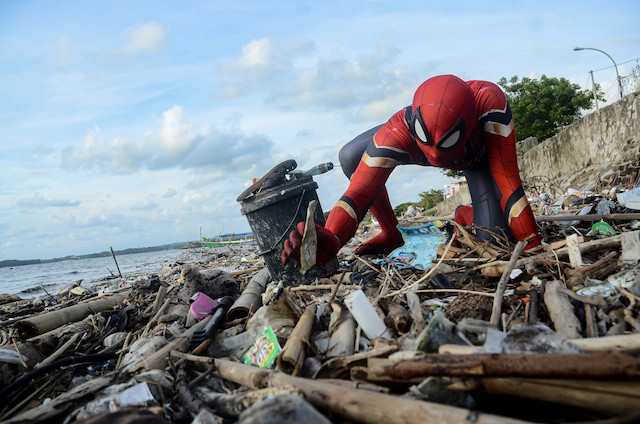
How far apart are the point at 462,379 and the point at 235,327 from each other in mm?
1932

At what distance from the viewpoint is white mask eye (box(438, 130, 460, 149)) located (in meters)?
2.80

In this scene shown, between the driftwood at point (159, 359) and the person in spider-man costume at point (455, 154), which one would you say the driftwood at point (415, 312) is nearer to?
the person in spider-man costume at point (455, 154)

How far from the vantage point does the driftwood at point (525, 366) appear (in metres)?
0.92

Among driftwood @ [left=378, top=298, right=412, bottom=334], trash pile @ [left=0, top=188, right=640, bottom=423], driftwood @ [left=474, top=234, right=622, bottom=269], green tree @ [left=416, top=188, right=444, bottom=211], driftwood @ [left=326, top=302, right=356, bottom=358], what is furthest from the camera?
green tree @ [left=416, top=188, right=444, bottom=211]

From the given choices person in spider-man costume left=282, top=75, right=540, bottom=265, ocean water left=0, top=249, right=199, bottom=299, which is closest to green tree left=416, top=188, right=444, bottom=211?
ocean water left=0, top=249, right=199, bottom=299

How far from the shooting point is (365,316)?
6.50ft

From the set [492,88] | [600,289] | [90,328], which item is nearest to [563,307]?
[600,289]

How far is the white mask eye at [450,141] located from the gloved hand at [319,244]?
1.17 m

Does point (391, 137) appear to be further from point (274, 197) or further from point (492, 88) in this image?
point (274, 197)

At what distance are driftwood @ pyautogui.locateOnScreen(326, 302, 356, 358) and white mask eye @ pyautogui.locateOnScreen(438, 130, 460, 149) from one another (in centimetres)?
155

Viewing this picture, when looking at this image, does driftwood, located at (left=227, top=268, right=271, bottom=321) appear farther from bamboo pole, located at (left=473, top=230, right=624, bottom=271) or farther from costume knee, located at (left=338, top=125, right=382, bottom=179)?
bamboo pole, located at (left=473, top=230, right=624, bottom=271)

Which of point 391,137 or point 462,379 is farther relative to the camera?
point 391,137

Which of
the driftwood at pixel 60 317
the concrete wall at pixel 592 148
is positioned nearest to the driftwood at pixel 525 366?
the driftwood at pixel 60 317

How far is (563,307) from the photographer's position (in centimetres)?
177
